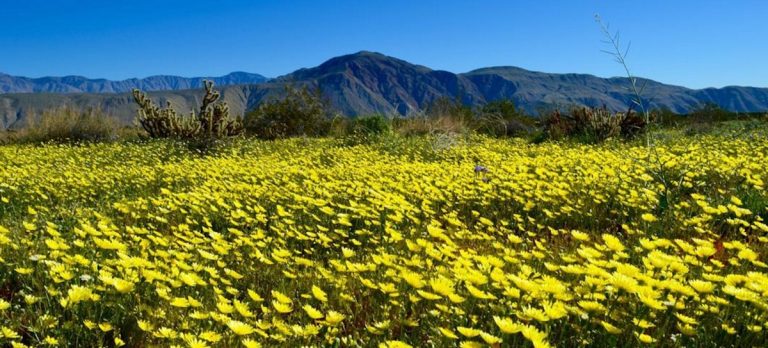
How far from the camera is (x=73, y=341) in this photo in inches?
97.8

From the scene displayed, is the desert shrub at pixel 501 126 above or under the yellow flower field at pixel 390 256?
above

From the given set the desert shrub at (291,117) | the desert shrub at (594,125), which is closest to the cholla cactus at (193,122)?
the desert shrub at (291,117)

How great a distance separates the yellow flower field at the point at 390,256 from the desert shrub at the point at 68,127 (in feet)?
19.3

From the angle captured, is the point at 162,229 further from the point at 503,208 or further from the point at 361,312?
the point at 503,208

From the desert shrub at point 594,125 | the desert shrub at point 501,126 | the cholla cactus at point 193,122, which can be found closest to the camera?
the desert shrub at point 594,125

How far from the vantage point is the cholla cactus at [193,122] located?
13.0 meters

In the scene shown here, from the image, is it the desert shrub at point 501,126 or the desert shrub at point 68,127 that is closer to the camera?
the desert shrub at point 68,127

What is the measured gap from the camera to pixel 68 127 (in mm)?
14898

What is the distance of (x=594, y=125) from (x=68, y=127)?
13347mm

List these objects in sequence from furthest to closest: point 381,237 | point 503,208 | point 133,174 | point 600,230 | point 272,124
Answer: point 272,124 → point 133,174 → point 503,208 → point 600,230 → point 381,237

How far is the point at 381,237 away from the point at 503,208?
59.8 inches

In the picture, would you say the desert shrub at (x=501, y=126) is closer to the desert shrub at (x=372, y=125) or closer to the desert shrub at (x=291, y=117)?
the desert shrub at (x=372, y=125)

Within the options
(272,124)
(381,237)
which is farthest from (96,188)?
(272,124)

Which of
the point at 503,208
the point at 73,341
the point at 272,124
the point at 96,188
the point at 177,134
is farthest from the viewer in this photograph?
the point at 272,124
